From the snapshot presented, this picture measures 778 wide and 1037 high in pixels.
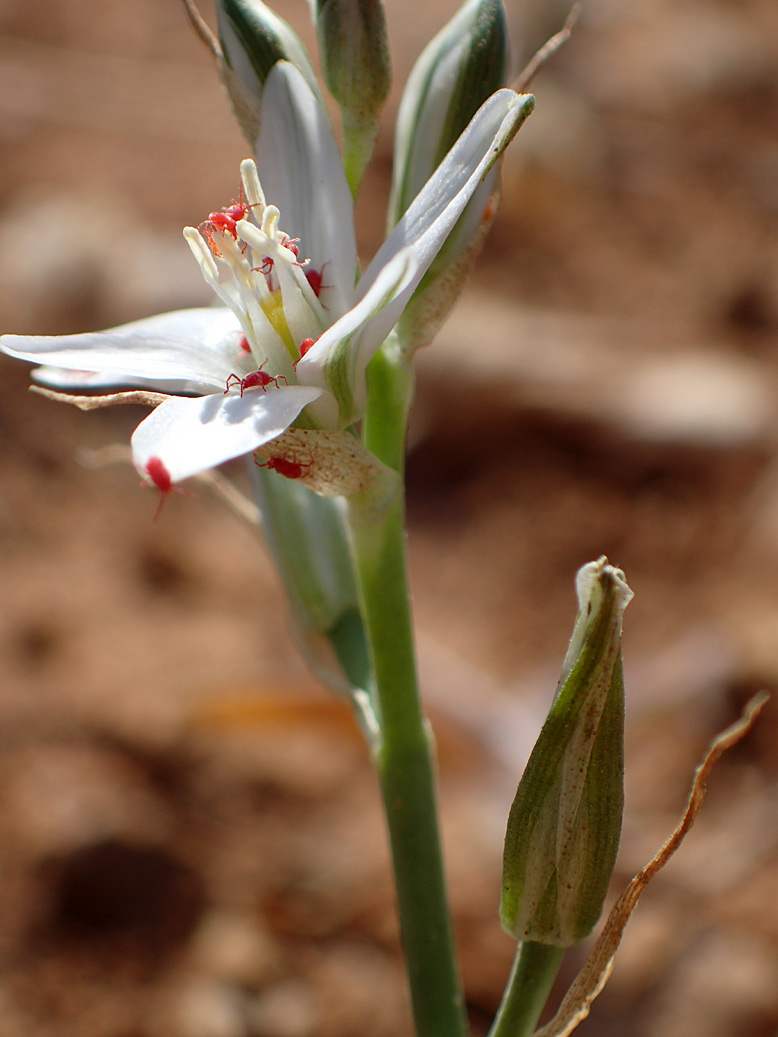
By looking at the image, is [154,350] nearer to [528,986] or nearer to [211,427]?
[211,427]

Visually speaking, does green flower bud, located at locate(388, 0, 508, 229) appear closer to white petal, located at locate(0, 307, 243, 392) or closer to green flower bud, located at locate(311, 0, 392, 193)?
green flower bud, located at locate(311, 0, 392, 193)

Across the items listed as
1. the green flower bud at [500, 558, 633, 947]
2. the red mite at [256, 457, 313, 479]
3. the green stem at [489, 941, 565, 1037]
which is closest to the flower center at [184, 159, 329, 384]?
the red mite at [256, 457, 313, 479]

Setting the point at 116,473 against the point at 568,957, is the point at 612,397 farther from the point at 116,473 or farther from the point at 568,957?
the point at 568,957

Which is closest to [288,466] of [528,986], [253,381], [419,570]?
[253,381]

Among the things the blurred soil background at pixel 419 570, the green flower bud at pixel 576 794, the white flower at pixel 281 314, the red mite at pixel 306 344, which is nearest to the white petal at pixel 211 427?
the white flower at pixel 281 314

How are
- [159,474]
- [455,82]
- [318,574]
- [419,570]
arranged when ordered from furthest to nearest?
[419,570] → [318,574] → [455,82] → [159,474]

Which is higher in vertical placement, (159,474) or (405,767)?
(159,474)

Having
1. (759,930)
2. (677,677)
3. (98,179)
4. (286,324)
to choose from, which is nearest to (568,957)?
(759,930)
